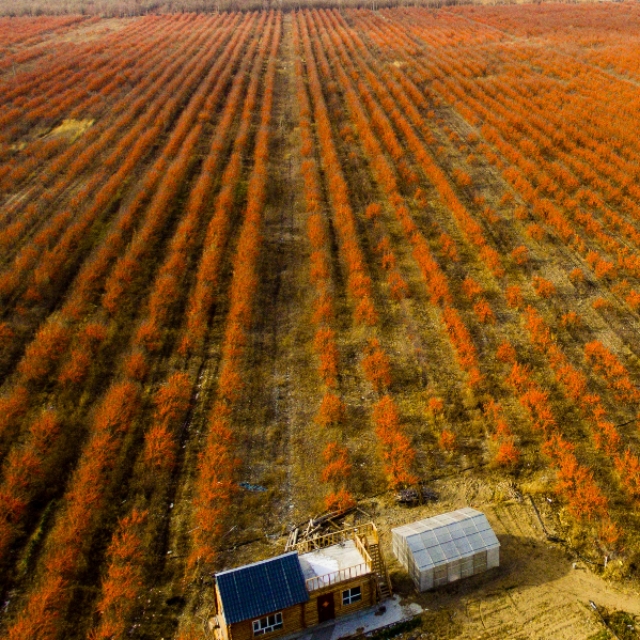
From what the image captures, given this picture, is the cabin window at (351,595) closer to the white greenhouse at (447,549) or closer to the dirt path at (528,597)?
the dirt path at (528,597)

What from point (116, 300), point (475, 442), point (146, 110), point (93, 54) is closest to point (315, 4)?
point (93, 54)

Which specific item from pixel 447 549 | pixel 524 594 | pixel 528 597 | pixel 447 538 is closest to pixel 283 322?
pixel 447 538

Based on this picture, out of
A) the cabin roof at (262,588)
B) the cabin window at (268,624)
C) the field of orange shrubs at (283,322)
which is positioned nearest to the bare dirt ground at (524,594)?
the field of orange shrubs at (283,322)

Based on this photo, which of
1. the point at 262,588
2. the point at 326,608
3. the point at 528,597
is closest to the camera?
the point at 262,588

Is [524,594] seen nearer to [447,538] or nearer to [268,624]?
[447,538]

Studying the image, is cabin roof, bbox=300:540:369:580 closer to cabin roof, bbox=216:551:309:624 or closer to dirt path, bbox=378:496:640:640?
cabin roof, bbox=216:551:309:624

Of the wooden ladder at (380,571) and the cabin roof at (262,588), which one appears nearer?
the cabin roof at (262,588)

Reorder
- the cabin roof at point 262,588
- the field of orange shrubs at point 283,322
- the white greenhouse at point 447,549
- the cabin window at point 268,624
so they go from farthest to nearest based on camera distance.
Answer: the field of orange shrubs at point 283,322
the white greenhouse at point 447,549
the cabin window at point 268,624
the cabin roof at point 262,588
